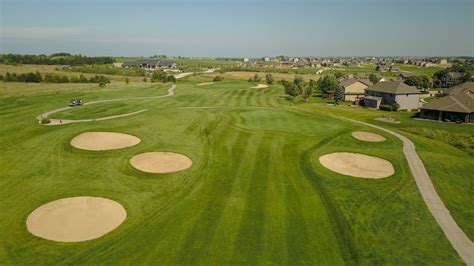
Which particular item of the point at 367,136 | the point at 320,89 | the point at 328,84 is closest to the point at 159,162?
the point at 367,136

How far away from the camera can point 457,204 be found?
25.9 metres

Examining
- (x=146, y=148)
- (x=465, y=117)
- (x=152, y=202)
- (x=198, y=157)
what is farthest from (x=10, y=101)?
(x=465, y=117)

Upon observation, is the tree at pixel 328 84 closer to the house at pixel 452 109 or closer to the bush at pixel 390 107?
the bush at pixel 390 107

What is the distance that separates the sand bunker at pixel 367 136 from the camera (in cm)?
4328

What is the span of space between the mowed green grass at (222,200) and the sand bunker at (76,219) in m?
0.61

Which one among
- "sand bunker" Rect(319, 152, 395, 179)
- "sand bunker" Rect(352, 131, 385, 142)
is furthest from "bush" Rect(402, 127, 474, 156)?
"sand bunker" Rect(319, 152, 395, 179)

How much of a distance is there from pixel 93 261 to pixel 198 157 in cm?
1724

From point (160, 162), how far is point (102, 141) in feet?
29.2

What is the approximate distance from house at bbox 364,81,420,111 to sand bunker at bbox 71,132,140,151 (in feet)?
→ 205

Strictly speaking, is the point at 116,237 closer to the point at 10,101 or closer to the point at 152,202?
the point at 152,202

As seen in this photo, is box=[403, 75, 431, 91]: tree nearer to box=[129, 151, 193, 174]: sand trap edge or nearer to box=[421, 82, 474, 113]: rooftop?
box=[421, 82, 474, 113]: rooftop

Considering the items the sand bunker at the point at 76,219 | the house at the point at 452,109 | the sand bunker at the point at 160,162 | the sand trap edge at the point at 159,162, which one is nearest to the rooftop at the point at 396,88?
the house at the point at 452,109

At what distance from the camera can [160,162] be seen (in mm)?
31547

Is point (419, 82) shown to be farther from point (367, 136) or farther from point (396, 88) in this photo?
point (367, 136)
